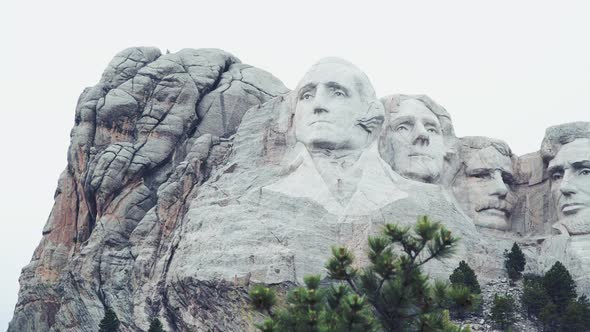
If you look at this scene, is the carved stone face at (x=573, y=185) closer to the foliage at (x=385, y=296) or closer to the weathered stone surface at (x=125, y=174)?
the weathered stone surface at (x=125, y=174)

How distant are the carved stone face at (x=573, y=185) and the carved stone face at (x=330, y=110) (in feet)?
16.8

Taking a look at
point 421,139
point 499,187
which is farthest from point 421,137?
point 499,187

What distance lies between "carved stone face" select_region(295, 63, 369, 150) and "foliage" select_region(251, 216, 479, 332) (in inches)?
341

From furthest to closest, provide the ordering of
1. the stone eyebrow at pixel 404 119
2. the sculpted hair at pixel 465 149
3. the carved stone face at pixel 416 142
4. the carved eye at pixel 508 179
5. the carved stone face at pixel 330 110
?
the carved eye at pixel 508 179 < the sculpted hair at pixel 465 149 < the stone eyebrow at pixel 404 119 < the carved stone face at pixel 416 142 < the carved stone face at pixel 330 110

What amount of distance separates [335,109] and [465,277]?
5.14 m

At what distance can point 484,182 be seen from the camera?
105ft

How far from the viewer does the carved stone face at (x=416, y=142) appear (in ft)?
101

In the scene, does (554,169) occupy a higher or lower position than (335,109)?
higher

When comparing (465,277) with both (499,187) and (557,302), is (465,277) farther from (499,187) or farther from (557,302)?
(499,187)

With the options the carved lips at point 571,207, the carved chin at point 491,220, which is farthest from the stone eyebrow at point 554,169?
the carved chin at point 491,220

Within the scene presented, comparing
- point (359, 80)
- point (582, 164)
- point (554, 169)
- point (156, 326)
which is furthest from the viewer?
point (554, 169)

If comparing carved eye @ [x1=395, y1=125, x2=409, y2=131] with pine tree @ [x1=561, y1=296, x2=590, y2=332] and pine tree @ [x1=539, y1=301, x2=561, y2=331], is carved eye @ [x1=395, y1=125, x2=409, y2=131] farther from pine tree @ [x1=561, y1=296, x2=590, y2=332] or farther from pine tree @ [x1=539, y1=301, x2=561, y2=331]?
pine tree @ [x1=561, y1=296, x2=590, y2=332]

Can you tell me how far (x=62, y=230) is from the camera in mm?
33281

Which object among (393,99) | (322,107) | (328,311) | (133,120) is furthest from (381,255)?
(133,120)
